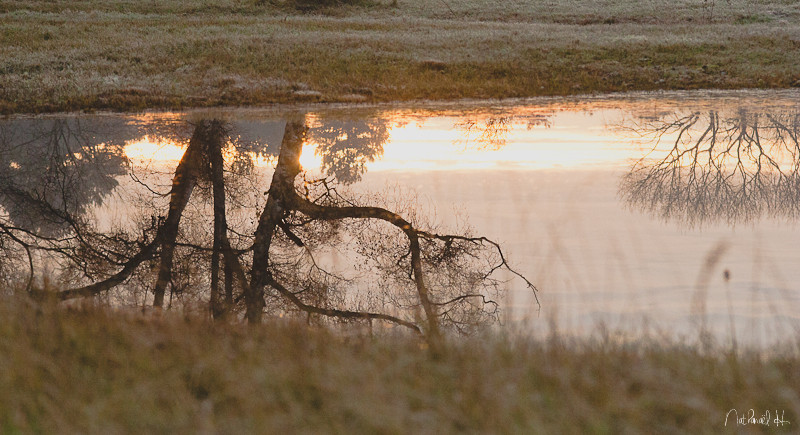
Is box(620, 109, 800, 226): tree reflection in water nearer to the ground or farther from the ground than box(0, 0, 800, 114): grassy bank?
nearer to the ground

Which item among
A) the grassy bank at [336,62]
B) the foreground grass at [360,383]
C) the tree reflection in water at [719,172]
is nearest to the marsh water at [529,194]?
the tree reflection in water at [719,172]

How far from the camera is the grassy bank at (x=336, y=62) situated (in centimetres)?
2033

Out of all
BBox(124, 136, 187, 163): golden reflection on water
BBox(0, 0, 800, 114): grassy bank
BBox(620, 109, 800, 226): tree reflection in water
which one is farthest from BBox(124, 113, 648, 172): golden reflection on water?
BBox(0, 0, 800, 114): grassy bank

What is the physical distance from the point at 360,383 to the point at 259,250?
4019 mm

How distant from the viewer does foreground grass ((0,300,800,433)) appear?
11.7 ft

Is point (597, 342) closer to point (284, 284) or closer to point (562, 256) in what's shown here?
point (562, 256)

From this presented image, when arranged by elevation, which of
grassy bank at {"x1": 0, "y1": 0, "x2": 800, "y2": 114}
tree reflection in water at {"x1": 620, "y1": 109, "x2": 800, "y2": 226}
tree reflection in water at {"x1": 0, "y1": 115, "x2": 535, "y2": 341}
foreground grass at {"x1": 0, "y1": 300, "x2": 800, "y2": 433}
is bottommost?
foreground grass at {"x1": 0, "y1": 300, "x2": 800, "y2": 433}

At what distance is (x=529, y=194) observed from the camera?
9.55 metres

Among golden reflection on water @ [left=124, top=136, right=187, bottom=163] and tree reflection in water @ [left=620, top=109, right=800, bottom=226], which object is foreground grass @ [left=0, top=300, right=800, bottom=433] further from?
golden reflection on water @ [left=124, top=136, right=187, bottom=163]

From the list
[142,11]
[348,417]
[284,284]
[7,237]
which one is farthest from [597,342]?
[142,11]

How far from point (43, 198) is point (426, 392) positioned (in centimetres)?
766

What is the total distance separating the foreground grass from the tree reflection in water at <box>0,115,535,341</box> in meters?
0.81

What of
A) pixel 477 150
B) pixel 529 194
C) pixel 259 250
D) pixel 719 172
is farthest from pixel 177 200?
pixel 719 172

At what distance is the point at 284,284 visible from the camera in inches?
273
